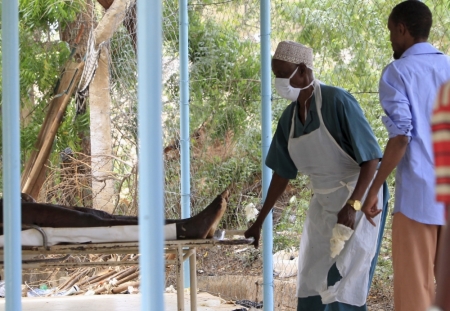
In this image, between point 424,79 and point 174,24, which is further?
point 174,24

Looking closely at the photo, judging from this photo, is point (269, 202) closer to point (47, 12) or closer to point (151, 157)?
point (151, 157)

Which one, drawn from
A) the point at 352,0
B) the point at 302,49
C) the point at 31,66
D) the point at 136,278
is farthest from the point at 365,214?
the point at 31,66

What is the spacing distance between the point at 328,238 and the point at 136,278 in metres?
4.06

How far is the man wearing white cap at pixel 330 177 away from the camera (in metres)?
3.37

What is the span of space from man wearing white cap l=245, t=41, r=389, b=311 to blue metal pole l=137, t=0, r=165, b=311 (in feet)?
6.26

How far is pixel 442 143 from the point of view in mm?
999

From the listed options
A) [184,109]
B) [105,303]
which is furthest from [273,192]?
[105,303]

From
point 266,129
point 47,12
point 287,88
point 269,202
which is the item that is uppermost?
point 47,12

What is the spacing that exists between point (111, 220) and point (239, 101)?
269 cm

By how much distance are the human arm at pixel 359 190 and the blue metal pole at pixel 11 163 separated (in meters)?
1.53

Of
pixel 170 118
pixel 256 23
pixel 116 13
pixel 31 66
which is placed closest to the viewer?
pixel 256 23

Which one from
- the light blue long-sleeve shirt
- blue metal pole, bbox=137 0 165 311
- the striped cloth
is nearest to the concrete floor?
the light blue long-sleeve shirt

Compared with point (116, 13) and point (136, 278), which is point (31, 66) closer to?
point (116, 13)

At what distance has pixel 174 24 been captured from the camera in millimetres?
6895
